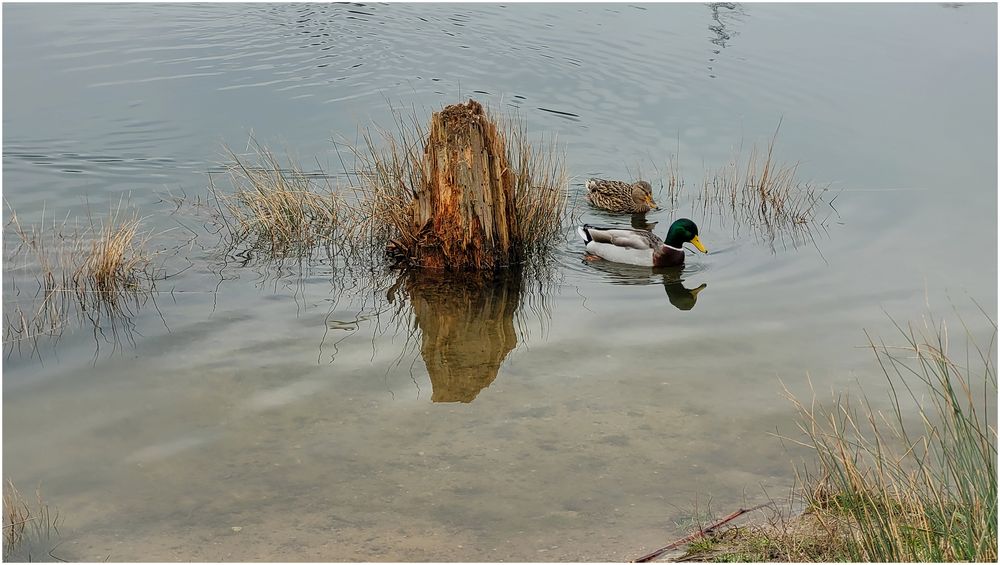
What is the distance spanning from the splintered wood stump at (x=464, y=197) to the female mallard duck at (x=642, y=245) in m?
1.16

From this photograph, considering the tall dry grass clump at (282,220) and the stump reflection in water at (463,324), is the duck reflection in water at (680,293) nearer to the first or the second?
the stump reflection in water at (463,324)

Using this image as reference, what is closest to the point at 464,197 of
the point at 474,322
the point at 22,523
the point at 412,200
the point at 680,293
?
the point at 412,200

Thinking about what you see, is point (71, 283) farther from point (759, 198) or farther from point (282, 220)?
point (759, 198)

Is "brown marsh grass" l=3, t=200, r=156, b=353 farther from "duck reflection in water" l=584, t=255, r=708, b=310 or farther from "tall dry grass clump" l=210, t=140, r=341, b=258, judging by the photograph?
"duck reflection in water" l=584, t=255, r=708, b=310

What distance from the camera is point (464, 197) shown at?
970cm

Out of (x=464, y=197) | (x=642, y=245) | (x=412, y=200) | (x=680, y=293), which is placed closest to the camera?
(x=464, y=197)

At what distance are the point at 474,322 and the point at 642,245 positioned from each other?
2779 millimetres

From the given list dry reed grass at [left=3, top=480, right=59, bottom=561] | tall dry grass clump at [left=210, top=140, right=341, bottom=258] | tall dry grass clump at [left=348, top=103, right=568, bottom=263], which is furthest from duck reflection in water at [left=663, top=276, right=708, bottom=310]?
dry reed grass at [left=3, top=480, right=59, bottom=561]

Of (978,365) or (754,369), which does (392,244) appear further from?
(978,365)

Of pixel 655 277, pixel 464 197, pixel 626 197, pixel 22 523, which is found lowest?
pixel 655 277

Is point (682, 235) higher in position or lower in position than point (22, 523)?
lower

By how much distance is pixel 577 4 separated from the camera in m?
23.6

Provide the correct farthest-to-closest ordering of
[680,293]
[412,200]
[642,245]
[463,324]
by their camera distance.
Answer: [642,245], [680,293], [412,200], [463,324]

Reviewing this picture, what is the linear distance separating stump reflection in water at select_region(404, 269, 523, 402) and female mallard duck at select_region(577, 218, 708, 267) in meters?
1.24
